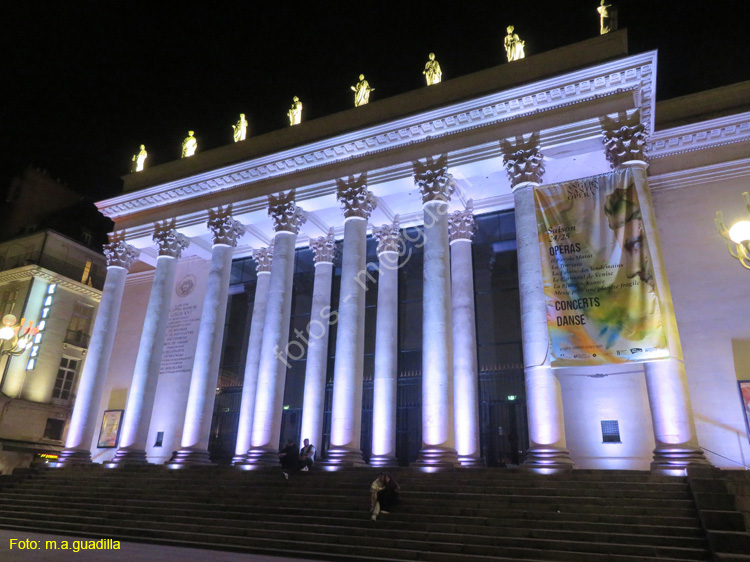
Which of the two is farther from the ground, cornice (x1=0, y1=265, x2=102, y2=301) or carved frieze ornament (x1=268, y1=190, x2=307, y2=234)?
cornice (x1=0, y1=265, x2=102, y2=301)

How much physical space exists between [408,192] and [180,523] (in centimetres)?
1217

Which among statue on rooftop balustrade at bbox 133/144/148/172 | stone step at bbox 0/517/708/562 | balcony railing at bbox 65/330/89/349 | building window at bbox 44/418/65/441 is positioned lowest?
stone step at bbox 0/517/708/562

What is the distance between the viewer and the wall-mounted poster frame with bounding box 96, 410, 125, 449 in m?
23.1

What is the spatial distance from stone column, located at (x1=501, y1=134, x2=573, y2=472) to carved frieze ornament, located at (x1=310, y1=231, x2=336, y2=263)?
7.69 metres

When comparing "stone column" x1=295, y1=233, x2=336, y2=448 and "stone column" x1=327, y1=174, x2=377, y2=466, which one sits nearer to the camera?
"stone column" x1=327, y1=174, x2=377, y2=466

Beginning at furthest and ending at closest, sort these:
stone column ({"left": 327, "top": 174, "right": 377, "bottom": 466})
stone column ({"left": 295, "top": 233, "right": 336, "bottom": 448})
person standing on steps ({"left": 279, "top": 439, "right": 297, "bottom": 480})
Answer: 1. stone column ({"left": 295, "top": 233, "right": 336, "bottom": 448})
2. stone column ({"left": 327, "top": 174, "right": 377, "bottom": 466})
3. person standing on steps ({"left": 279, "top": 439, "right": 297, "bottom": 480})

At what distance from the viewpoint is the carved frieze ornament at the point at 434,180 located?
16938 millimetres

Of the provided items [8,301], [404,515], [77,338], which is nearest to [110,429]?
[77,338]

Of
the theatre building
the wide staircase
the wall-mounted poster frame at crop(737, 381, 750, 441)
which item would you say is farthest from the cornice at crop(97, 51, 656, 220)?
the wide staircase

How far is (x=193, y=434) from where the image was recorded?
17719 mm

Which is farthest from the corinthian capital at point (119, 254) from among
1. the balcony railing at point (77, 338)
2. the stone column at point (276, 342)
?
the balcony railing at point (77, 338)

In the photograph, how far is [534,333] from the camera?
1365 centimetres

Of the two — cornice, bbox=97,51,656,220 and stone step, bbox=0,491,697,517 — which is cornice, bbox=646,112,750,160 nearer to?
cornice, bbox=97,51,656,220

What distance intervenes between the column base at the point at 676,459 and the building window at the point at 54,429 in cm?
3000
